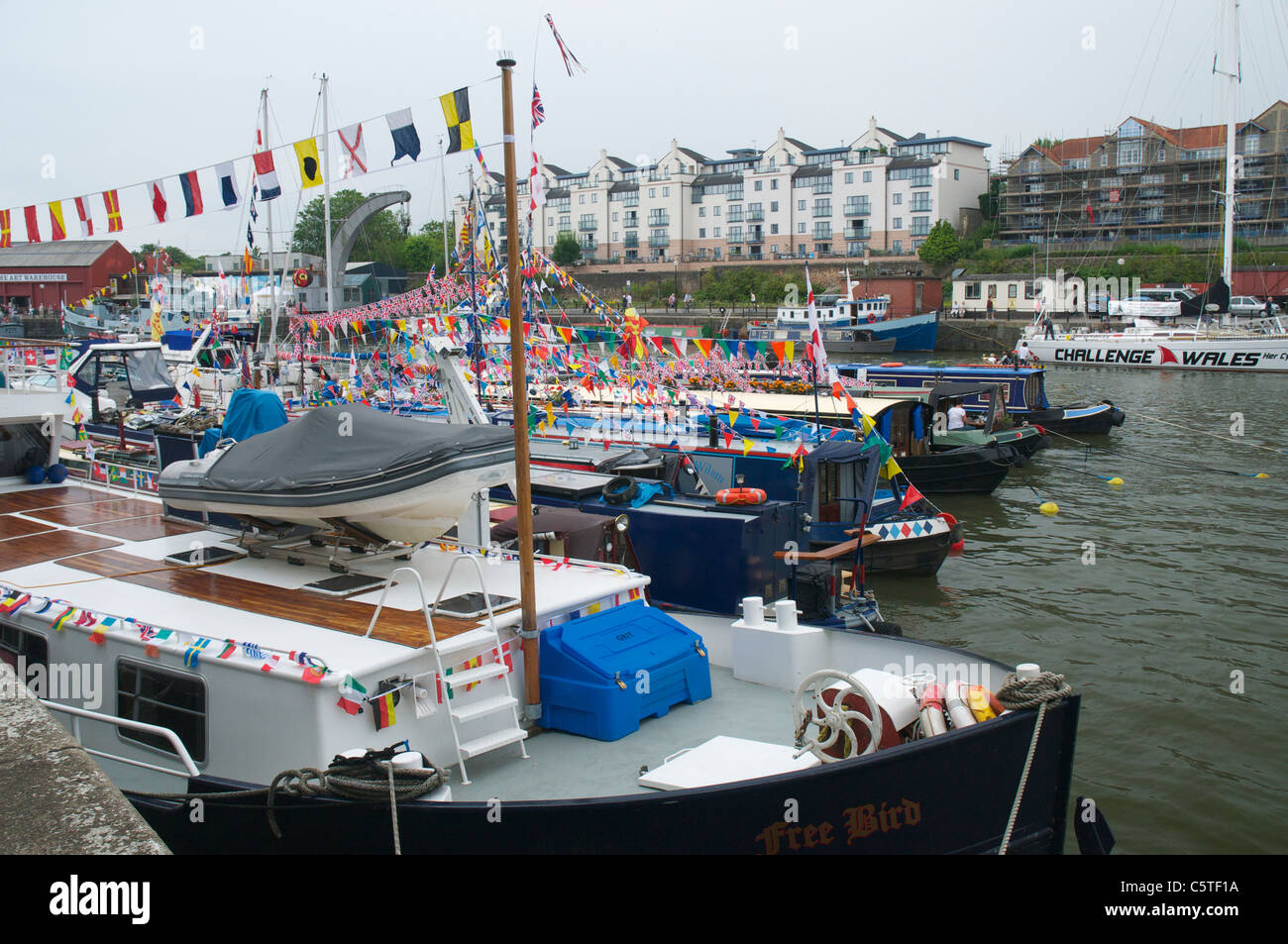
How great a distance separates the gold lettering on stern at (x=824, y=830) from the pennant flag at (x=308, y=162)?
367 inches

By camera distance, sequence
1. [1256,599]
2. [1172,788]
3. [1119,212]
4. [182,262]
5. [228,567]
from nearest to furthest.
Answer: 1. [228,567]
2. [1172,788]
3. [1256,599]
4. [1119,212]
5. [182,262]

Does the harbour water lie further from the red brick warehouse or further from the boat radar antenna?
the red brick warehouse

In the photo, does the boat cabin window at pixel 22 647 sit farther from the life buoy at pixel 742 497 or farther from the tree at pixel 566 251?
the tree at pixel 566 251

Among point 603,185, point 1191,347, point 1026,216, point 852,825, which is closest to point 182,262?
point 603,185

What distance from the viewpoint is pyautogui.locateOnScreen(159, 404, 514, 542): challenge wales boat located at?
7969 mm

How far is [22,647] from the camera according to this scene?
8719 millimetres

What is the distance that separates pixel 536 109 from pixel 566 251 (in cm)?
8916

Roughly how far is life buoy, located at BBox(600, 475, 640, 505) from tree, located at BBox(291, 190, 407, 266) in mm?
90858

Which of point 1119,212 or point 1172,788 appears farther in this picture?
point 1119,212

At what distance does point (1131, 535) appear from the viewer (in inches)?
861

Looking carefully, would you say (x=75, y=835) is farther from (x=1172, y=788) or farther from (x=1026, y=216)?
(x=1026, y=216)

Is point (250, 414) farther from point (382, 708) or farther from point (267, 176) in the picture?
point (382, 708)

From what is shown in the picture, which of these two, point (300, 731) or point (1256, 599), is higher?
point (300, 731)

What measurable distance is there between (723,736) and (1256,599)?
1415 cm
